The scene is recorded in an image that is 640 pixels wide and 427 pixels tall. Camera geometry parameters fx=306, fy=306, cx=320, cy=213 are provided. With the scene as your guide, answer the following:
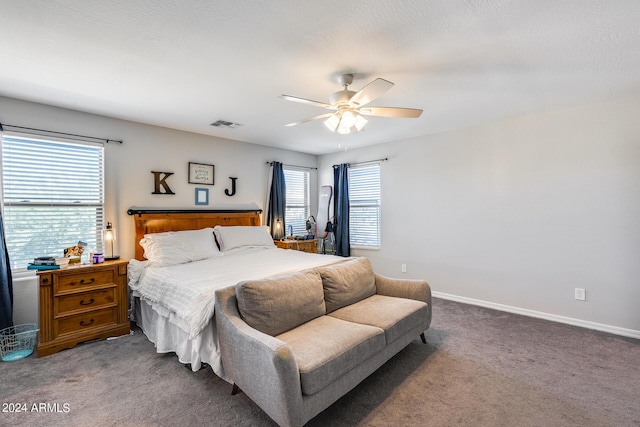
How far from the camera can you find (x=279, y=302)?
7.07ft

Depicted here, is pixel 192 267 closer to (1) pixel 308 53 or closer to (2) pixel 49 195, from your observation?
(2) pixel 49 195

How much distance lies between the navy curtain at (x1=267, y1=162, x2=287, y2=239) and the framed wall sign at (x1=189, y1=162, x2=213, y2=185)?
3.47ft

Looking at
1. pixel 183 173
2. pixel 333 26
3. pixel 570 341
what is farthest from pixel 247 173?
pixel 570 341

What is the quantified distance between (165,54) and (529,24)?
7.79 feet

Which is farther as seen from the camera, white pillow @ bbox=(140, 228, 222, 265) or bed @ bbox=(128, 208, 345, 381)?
white pillow @ bbox=(140, 228, 222, 265)

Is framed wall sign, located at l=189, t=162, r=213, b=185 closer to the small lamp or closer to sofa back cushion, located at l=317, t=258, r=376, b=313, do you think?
the small lamp

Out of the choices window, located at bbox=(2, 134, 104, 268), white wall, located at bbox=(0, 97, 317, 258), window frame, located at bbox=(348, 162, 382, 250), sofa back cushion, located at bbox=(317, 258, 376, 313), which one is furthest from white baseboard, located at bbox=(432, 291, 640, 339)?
window, located at bbox=(2, 134, 104, 268)

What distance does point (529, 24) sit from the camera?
1.83 metres

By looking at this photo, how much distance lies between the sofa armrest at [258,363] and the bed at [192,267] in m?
0.16

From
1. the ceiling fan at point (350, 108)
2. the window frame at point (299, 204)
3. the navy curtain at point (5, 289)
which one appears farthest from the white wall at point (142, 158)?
the ceiling fan at point (350, 108)

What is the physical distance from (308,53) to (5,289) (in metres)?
3.36

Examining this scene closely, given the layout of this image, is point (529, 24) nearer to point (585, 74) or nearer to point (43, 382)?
point (585, 74)

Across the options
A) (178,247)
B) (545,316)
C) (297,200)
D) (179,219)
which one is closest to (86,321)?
(178,247)

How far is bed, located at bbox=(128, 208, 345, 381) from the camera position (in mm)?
2299
